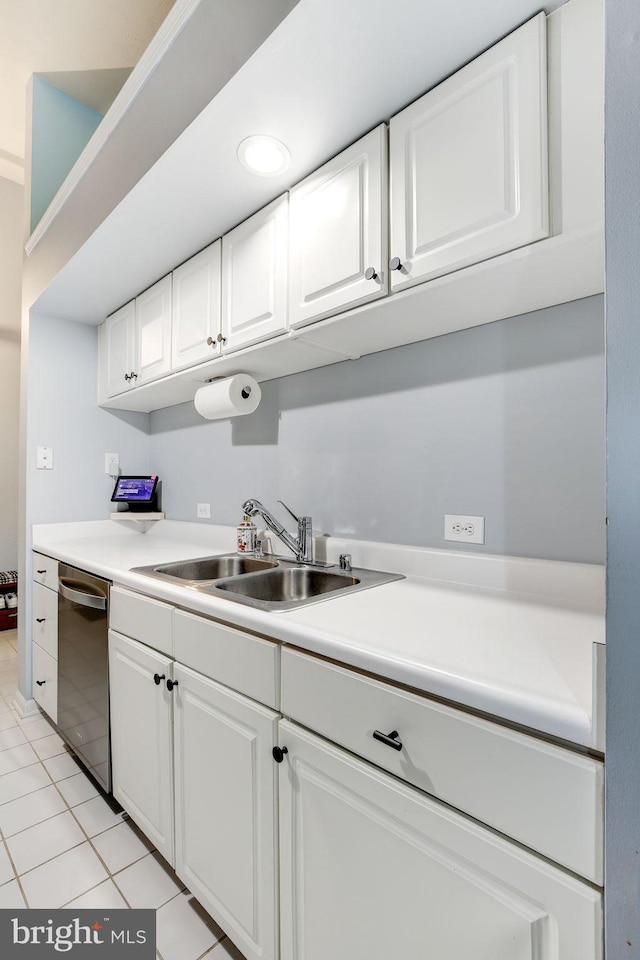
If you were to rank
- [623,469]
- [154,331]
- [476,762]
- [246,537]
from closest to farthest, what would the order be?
[623,469] → [476,762] → [246,537] → [154,331]

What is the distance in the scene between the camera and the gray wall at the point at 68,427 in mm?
2332

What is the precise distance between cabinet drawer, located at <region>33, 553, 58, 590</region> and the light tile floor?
0.75m

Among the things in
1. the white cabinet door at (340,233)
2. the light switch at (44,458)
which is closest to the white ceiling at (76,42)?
the white cabinet door at (340,233)

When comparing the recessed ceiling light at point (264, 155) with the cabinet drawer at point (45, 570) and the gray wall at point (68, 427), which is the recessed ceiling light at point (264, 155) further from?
the cabinet drawer at point (45, 570)

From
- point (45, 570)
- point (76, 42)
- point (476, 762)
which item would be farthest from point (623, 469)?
point (76, 42)

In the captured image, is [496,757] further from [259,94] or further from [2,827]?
[2,827]

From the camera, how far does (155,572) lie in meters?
1.50

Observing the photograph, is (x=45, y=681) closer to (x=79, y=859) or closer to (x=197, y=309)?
(x=79, y=859)

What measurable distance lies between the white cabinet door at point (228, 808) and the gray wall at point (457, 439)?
28.8 inches

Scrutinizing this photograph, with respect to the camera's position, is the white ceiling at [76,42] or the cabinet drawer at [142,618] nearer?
the cabinet drawer at [142,618]

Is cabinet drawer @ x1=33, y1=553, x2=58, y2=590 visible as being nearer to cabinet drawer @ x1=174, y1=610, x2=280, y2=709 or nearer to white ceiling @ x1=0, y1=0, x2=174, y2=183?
cabinet drawer @ x1=174, y1=610, x2=280, y2=709

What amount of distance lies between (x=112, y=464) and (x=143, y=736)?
1696mm

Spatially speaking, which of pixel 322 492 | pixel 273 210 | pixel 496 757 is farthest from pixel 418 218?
pixel 496 757

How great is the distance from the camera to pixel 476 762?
0.64m
